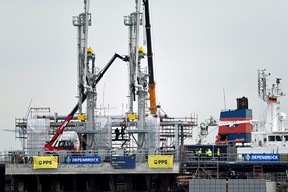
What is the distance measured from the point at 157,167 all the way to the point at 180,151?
3992mm

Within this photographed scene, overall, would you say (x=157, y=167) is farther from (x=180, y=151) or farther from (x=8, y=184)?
(x=8, y=184)

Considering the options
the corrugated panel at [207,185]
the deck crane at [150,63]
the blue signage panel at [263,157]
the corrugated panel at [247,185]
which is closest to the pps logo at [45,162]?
the corrugated panel at [207,185]

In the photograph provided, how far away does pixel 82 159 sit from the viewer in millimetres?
74812

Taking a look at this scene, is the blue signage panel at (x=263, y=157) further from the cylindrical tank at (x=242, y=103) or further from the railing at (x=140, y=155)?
the cylindrical tank at (x=242, y=103)

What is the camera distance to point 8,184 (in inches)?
3327

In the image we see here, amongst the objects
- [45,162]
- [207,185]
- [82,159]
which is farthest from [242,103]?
[45,162]

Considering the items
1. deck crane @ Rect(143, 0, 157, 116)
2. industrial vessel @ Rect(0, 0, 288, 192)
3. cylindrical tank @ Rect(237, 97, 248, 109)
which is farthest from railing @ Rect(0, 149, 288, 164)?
deck crane @ Rect(143, 0, 157, 116)

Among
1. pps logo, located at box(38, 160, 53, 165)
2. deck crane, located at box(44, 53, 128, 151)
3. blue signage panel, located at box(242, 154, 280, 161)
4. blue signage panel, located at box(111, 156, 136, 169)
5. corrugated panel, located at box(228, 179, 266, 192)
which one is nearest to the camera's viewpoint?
corrugated panel, located at box(228, 179, 266, 192)

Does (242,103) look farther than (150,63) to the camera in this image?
No

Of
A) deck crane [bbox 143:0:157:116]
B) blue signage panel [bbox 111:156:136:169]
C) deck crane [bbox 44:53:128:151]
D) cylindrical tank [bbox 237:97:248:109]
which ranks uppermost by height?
deck crane [bbox 143:0:157:116]

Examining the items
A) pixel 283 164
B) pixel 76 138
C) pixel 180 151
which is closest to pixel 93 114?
pixel 76 138

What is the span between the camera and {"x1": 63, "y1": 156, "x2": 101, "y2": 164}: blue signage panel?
7456 cm

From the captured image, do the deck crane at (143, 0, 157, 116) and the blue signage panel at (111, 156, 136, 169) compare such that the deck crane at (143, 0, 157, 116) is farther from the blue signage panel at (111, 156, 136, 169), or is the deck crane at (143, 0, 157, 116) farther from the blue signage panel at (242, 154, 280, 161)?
the blue signage panel at (111, 156, 136, 169)

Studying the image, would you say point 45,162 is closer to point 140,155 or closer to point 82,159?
point 82,159
